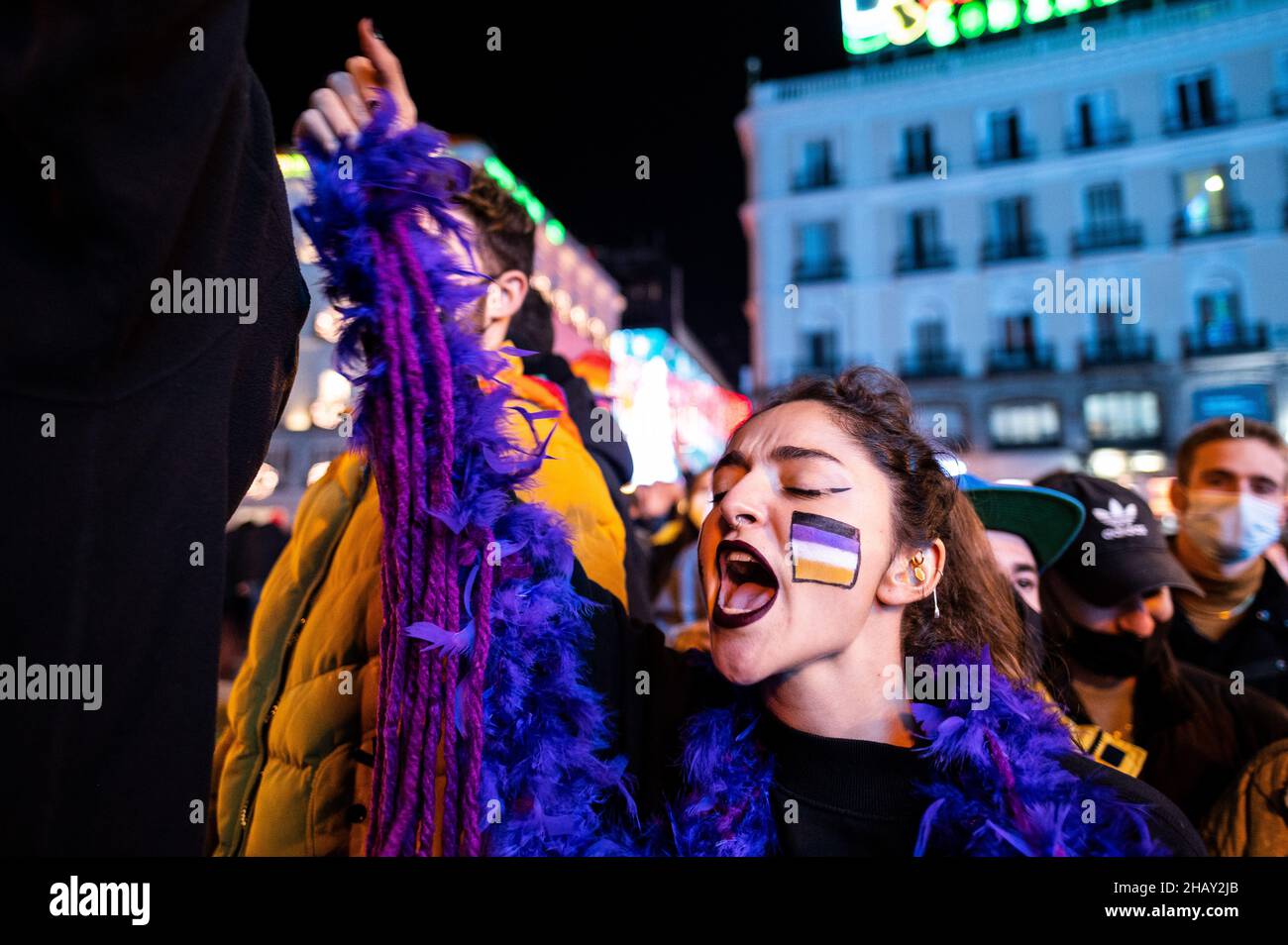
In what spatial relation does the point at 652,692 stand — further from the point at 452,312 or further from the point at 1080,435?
the point at 1080,435

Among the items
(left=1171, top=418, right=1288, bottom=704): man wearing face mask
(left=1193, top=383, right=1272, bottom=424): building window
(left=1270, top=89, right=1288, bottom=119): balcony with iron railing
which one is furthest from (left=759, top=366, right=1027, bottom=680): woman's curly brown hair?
(left=1270, top=89, right=1288, bottom=119): balcony with iron railing

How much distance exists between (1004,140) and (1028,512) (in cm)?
2090

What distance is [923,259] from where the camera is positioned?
19.9 metres

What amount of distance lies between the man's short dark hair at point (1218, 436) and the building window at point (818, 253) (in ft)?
58.6

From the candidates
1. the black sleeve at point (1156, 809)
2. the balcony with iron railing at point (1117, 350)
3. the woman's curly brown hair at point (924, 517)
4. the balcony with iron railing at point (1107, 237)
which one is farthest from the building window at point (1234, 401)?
the black sleeve at point (1156, 809)

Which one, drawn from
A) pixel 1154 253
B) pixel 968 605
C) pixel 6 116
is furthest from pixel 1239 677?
pixel 1154 253

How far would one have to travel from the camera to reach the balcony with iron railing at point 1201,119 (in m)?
17.3

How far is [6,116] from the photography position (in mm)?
775

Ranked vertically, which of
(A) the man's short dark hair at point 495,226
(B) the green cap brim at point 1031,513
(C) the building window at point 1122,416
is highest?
(C) the building window at point 1122,416

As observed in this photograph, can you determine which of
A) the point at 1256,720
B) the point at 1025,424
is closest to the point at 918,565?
the point at 1256,720

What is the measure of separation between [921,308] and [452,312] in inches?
803

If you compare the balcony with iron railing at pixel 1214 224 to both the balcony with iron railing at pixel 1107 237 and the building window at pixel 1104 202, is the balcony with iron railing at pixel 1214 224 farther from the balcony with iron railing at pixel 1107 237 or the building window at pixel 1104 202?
the building window at pixel 1104 202

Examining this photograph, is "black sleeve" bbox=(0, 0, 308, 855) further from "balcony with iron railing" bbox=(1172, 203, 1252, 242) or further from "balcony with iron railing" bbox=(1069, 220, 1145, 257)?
"balcony with iron railing" bbox=(1172, 203, 1252, 242)

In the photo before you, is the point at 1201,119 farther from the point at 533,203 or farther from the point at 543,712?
the point at 543,712
